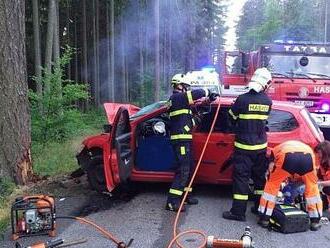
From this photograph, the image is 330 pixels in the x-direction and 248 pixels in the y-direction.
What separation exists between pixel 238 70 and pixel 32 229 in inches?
463

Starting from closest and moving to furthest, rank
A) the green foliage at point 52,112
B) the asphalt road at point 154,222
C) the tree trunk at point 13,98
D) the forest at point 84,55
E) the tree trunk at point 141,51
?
the asphalt road at point 154,222 < the tree trunk at point 13,98 < the forest at point 84,55 < the green foliage at point 52,112 < the tree trunk at point 141,51

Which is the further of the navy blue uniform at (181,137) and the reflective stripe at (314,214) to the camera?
the navy blue uniform at (181,137)

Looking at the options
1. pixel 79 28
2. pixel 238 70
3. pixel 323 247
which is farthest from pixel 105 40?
pixel 323 247

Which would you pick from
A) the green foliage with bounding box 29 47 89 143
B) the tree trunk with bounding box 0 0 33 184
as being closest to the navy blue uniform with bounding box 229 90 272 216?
the tree trunk with bounding box 0 0 33 184

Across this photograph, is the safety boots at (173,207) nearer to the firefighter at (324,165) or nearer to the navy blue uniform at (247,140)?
the navy blue uniform at (247,140)

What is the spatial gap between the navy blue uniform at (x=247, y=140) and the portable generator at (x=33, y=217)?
7.15 ft

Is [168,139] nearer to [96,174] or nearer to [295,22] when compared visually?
[96,174]

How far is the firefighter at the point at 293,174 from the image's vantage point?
18.8 ft

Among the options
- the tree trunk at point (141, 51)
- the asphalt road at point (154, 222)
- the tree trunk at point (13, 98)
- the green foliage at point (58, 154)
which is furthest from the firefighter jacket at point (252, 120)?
the tree trunk at point (141, 51)

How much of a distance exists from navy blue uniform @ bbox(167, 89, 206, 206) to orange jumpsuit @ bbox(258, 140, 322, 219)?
1.15m

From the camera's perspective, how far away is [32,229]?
18.1 ft

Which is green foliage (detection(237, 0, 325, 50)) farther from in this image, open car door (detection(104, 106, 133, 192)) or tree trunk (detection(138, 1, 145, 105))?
open car door (detection(104, 106, 133, 192))

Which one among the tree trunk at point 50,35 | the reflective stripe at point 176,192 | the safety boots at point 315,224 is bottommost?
the safety boots at point 315,224

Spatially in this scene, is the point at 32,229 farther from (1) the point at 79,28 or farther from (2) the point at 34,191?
(1) the point at 79,28
